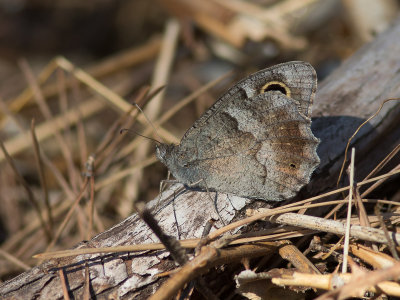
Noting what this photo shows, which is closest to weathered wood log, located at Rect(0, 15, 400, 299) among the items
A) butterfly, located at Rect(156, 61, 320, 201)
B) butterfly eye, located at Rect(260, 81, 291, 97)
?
butterfly, located at Rect(156, 61, 320, 201)

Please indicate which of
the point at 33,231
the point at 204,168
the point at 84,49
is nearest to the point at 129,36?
the point at 84,49

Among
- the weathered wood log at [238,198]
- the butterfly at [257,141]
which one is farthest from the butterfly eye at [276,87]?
the weathered wood log at [238,198]

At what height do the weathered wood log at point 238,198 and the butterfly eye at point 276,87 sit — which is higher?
the butterfly eye at point 276,87

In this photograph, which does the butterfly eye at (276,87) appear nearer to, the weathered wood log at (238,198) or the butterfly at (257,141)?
the butterfly at (257,141)

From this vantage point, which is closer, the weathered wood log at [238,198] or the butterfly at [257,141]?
the weathered wood log at [238,198]

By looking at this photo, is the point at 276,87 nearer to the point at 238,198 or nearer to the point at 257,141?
the point at 257,141

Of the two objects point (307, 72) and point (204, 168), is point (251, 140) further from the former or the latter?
point (307, 72)
